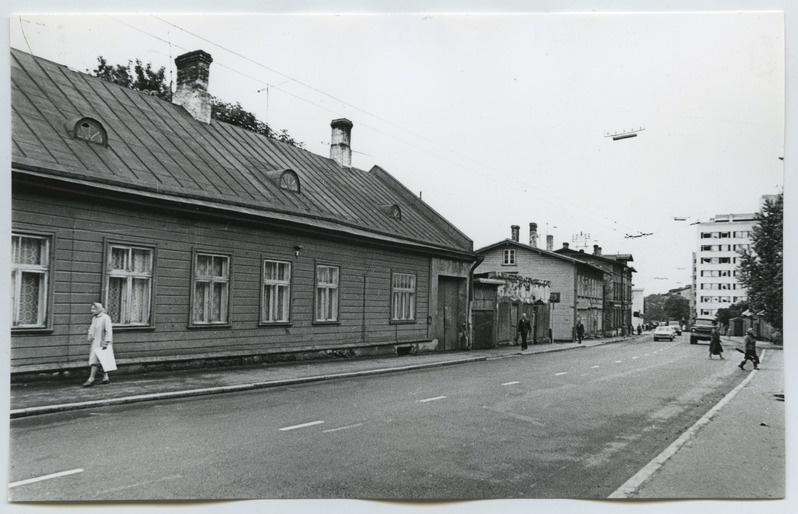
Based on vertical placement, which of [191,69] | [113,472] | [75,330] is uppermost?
[191,69]

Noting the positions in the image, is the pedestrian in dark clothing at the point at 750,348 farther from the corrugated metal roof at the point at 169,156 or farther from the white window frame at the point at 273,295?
the white window frame at the point at 273,295

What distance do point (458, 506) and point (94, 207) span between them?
8.46 m

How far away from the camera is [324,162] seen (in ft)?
69.4

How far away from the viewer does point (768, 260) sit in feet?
28.7

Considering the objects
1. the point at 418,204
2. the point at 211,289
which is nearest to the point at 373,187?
the point at 418,204

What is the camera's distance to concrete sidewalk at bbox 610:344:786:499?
655 centimetres

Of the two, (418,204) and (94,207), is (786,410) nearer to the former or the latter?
(94,207)

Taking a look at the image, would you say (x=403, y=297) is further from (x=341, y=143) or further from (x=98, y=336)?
(x=98, y=336)

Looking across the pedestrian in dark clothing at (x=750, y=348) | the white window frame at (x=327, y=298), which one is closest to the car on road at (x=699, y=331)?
the pedestrian in dark clothing at (x=750, y=348)

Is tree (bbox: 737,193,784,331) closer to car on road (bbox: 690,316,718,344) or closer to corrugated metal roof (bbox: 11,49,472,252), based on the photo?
corrugated metal roof (bbox: 11,49,472,252)

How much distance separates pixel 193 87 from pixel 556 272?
1307 inches

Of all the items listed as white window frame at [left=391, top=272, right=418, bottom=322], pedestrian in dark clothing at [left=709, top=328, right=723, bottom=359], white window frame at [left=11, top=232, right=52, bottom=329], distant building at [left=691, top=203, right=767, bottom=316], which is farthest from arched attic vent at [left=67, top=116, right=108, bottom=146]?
pedestrian in dark clothing at [left=709, top=328, right=723, bottom=359]

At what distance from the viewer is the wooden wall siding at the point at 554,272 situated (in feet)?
138

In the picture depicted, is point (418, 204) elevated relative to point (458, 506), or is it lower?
elevated
